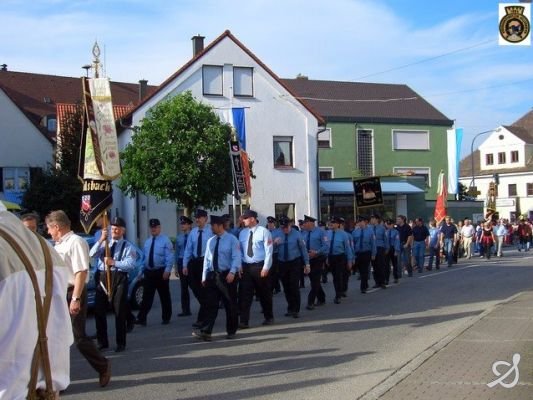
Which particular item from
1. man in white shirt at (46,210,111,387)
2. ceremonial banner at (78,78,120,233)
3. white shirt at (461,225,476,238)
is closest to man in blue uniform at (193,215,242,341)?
ceremonial banner at (78,78,120,233)

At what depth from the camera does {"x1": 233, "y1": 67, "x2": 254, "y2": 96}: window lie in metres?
37.5

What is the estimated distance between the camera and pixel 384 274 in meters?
19.3

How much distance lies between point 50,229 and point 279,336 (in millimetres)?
4588

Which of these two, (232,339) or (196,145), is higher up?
(196,145)

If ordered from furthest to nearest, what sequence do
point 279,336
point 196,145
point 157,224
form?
point 196,145 < point 157,224 < point 279,336

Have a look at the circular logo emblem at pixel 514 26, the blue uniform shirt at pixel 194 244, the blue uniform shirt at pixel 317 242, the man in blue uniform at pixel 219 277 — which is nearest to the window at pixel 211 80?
the blue uniform shirt at pixel 317 242

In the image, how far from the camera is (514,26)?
1108 centimetres

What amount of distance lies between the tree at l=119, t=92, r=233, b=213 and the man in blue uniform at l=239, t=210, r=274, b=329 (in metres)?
17.6

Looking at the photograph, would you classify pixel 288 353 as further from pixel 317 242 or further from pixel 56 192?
pixel 56 192

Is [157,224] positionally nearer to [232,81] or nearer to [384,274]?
[384,274]

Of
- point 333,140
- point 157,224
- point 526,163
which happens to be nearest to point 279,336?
point 157,224

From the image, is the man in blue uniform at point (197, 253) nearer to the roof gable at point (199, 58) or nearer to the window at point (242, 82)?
the roof gable at point (199, 58)

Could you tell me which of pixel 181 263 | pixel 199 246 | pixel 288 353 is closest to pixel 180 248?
pixel 181 263

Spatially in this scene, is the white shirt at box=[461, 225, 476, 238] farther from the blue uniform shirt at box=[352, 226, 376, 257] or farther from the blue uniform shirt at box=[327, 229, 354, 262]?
the blue uniform shirt at box=[327, 229, 354, 262]
